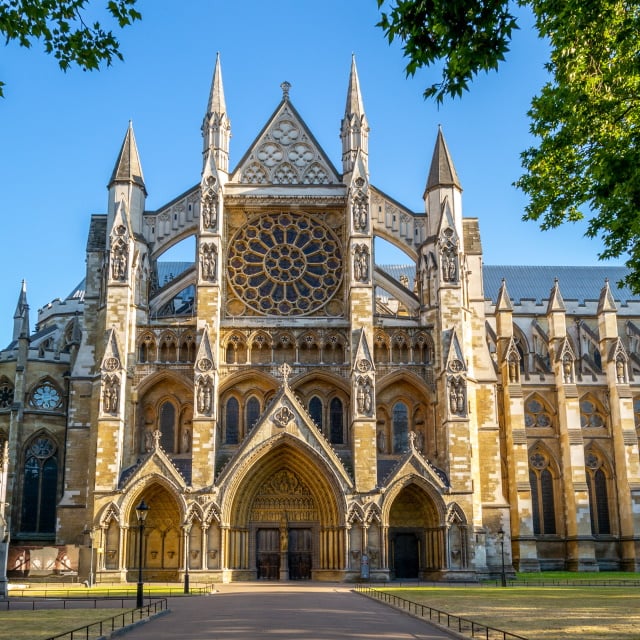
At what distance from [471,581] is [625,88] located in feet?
90.0

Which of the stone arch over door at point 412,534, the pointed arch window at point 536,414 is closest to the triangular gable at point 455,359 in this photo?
the stone arch over door at point 412,534

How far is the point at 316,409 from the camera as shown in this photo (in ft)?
149

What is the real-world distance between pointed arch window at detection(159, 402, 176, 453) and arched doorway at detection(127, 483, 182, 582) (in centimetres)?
291

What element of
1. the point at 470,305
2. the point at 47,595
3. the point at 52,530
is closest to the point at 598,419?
the point at 470,305

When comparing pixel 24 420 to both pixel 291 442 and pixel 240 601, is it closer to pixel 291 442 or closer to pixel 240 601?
pixel 291 442

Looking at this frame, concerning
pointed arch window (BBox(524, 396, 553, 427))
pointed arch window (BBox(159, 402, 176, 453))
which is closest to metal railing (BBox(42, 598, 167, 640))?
pointed arch window (BBox(159, 402, 176, 453))

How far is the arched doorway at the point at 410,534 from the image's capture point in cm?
4319

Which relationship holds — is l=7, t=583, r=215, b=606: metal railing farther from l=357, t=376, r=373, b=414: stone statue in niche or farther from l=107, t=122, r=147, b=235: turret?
l=107, t=122, r=147, b=235: turret

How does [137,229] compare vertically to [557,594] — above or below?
above

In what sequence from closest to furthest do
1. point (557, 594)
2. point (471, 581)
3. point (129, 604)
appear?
point (129, 604), point (557, 594), point (471, 581)

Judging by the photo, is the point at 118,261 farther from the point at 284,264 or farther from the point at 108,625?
the point at 108,625

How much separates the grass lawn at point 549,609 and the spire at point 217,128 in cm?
2457

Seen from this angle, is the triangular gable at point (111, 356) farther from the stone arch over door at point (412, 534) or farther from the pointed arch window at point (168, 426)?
the stone arch over door at point (412, 534)

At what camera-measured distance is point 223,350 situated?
44.7 metres
